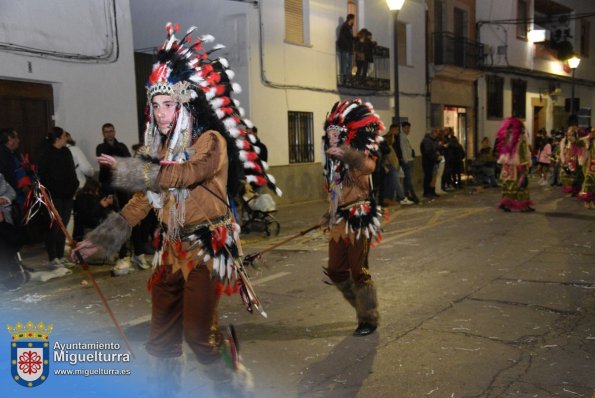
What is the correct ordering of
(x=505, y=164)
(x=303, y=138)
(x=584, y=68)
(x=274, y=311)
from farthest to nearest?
(x=584, y=68) < (x=303, y=138) < (x=505, y=164) < (x=274, y=311)

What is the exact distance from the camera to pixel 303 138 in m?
17.5

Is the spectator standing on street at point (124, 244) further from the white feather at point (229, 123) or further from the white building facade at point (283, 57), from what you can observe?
the white building facade at point (283, 57)

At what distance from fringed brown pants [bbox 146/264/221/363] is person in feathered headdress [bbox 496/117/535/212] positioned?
1053 cm

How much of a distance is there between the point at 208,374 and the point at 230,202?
1096 mm

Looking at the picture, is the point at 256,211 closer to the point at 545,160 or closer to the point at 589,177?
the point at 589,177

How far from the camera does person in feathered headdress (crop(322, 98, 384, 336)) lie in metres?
5.04

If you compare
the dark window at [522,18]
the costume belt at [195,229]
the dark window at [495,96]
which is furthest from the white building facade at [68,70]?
the dark window at [522,18]

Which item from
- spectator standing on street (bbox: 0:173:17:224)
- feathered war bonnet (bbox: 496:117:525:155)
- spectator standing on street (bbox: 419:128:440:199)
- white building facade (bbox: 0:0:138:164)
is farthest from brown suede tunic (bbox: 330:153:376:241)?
spectator standing on street (bbox: 419:128:440:199)

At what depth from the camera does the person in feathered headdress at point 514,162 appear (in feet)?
41.0

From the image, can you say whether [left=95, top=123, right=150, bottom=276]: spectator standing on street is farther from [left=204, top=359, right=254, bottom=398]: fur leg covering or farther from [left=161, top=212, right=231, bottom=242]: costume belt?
[left=204, top=359, right=254, bottom=398]: fur leg covering

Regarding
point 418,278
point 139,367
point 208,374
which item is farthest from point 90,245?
point 418,278

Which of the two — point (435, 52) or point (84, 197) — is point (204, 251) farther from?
point (435, 52)

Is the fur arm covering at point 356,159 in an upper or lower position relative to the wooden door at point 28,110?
lower

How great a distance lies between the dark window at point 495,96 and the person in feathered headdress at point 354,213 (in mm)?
23235
